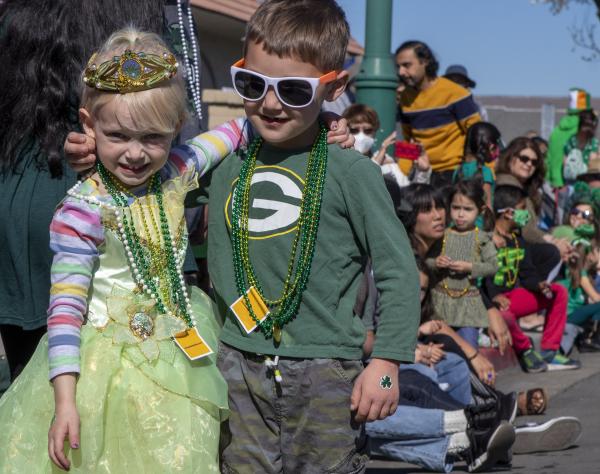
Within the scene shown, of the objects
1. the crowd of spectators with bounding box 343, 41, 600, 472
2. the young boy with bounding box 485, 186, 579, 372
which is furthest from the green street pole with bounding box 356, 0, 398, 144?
the young boy with bounding box 485, 186, 579, 372

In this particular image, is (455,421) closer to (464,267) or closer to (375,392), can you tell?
(464,267)

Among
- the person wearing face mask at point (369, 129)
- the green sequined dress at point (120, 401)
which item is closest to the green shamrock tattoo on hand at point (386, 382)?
the green sequined dress at point (120, 401)

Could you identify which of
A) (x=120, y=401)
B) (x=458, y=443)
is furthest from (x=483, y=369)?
(x=120, y=401)

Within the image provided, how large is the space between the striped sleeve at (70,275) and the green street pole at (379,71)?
4744 millimetres

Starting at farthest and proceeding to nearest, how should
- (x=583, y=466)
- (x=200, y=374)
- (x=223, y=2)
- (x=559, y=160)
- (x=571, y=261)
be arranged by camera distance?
(x=559, y=160), (x=223, y=2), (x=571, y=261), (x=583, y=466), (x=200, y=374)

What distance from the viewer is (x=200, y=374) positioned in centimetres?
325

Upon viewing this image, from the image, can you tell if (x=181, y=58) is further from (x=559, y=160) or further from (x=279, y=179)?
(x=559, y=160)

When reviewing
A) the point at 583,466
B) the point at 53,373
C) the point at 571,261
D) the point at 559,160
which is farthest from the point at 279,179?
the point at 559,160

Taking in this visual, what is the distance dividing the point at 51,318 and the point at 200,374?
451mm

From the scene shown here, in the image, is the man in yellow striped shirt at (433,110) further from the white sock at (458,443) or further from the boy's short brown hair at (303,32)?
the boy's short brown hair at (303,32)

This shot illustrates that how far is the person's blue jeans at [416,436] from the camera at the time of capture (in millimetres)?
5762

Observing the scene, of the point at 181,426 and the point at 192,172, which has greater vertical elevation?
the point at 192,172

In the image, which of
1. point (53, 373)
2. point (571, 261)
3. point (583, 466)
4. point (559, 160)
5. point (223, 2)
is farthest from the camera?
point (559, 160)

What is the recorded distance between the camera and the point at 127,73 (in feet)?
10.4
